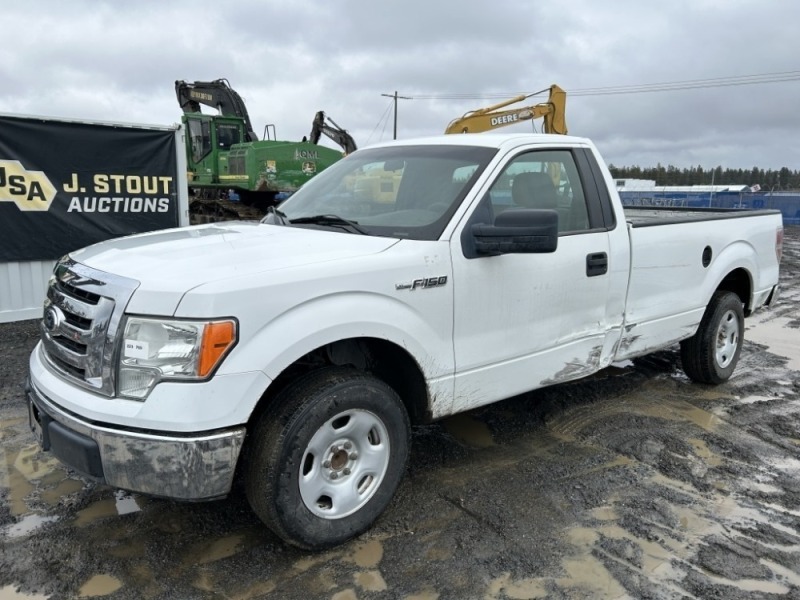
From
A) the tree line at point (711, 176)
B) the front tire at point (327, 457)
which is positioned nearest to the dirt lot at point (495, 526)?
the front tire at point (327, 457)

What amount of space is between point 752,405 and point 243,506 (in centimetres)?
413

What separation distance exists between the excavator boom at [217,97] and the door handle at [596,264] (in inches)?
623

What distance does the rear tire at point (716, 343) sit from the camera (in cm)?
532

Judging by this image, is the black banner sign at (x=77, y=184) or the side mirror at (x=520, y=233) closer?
the side mirror at (x=520, y=233)

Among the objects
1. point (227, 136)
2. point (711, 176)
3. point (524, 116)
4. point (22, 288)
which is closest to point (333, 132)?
point (227, 136)

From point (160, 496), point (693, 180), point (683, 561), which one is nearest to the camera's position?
point (160, 496)

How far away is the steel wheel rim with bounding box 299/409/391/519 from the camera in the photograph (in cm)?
285

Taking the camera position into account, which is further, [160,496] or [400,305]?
[400,305]

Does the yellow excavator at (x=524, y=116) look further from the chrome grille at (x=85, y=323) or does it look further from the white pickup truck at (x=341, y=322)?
the chrome grille at (x=85, y=323)

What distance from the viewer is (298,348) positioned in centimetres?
268

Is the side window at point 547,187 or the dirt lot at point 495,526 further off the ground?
the side window at point 547,187

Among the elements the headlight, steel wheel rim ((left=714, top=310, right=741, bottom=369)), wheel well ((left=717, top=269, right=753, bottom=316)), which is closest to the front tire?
the headlight

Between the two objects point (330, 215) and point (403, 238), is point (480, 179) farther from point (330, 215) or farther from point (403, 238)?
point (330, 215)

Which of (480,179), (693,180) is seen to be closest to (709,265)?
(480,179)
